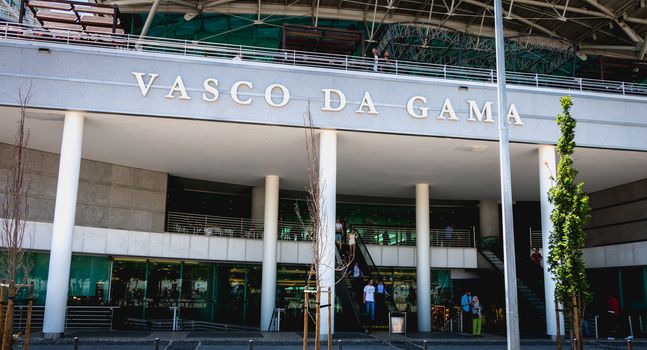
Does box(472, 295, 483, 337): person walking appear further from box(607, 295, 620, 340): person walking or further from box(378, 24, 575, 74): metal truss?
box(378, 24, 575, 74): metal truss

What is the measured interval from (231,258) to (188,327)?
143 inches

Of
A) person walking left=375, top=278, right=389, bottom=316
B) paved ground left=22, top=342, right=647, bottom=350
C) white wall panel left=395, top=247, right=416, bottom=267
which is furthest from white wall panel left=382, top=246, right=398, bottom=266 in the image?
paved ground left=22, top=342, right=647, bottom=350

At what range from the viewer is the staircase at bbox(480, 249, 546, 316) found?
27.5 metres

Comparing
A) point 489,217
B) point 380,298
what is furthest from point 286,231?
point 489,217

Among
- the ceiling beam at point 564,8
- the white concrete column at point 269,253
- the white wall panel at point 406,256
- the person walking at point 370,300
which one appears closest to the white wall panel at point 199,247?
the white concrete column at point 269,253

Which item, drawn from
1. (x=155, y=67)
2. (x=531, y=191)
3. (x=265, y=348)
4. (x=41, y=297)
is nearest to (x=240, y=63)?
(x=155, y=67)

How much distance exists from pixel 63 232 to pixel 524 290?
20.9 meters

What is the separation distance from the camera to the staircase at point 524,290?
1082 inches

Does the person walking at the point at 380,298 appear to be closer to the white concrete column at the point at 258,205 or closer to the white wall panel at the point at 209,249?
the white wall panel at the point at 209,249

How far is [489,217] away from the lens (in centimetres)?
3578

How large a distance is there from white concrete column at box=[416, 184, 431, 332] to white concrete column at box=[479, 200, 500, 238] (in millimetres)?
7133

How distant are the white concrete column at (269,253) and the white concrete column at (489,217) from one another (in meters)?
13.6

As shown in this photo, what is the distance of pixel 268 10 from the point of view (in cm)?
3100

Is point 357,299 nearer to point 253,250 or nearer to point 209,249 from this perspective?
point 253,250
